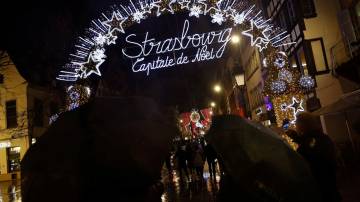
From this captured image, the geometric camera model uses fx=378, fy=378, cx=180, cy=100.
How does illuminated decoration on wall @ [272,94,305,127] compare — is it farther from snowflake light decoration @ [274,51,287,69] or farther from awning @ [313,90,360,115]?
awning @ [313,90,360,115]

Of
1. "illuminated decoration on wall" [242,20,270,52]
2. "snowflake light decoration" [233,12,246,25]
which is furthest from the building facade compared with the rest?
"illuminated decoration on wall" [242,20,270,52]

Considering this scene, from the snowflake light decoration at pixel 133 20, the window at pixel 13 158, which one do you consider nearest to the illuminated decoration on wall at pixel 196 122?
the window at pixel 13 158

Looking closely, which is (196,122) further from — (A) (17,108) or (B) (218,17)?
(B) (218,17)

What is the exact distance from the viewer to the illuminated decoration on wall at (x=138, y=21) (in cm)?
1405

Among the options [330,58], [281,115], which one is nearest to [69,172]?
[281,115]

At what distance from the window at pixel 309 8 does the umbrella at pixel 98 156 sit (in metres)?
18.0

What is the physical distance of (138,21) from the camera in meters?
14.3

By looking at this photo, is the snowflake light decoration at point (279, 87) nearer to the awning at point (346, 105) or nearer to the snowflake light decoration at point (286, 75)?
the snowflake light decoration at point (286, 75)

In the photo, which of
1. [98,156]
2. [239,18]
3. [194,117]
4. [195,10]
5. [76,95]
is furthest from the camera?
[194,117]

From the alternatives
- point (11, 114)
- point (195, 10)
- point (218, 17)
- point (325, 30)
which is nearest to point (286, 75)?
point (218, 17)

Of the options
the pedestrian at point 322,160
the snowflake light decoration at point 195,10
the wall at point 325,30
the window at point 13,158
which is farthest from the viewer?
the window at point 13,158

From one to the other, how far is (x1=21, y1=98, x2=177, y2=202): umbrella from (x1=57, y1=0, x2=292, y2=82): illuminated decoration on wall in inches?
449

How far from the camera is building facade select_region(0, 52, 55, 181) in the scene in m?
31.4

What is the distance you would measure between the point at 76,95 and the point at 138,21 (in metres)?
3.62
